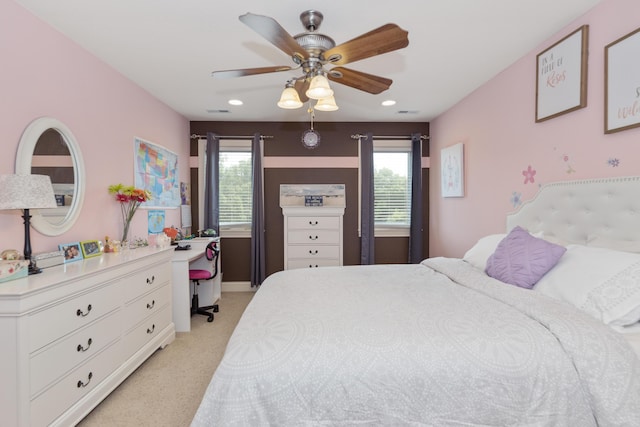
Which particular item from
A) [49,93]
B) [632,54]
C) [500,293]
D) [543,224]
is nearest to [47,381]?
[49,93]

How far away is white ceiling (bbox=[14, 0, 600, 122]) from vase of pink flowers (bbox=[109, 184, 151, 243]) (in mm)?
1076

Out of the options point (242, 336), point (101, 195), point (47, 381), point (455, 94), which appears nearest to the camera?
point (242, 336)

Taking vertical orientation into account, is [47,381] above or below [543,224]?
below

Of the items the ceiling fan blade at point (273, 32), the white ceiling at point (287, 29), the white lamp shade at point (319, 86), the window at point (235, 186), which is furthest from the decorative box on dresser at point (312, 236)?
the ceiling fan blade at point (273, 32)

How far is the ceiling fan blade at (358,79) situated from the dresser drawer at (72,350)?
216 cm

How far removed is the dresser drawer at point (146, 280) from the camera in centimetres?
223

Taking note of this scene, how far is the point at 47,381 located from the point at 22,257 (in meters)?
0.74

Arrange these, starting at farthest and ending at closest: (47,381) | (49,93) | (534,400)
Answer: (49,93) < (47,381) < (534,400)

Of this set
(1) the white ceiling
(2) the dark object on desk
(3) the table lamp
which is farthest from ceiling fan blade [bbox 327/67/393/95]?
(2) the dark object on desk

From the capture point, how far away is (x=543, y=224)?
2.33 metres

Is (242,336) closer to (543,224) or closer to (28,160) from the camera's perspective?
(28,160)

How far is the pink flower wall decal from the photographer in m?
2.51

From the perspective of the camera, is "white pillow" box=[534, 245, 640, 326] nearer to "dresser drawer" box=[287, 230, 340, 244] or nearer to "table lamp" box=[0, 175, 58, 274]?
"dresser drawer" box=[287, 230, 340, 244]

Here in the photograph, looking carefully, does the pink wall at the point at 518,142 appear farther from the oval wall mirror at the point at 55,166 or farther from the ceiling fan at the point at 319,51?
the oval wall mirror at the point at 55,166
